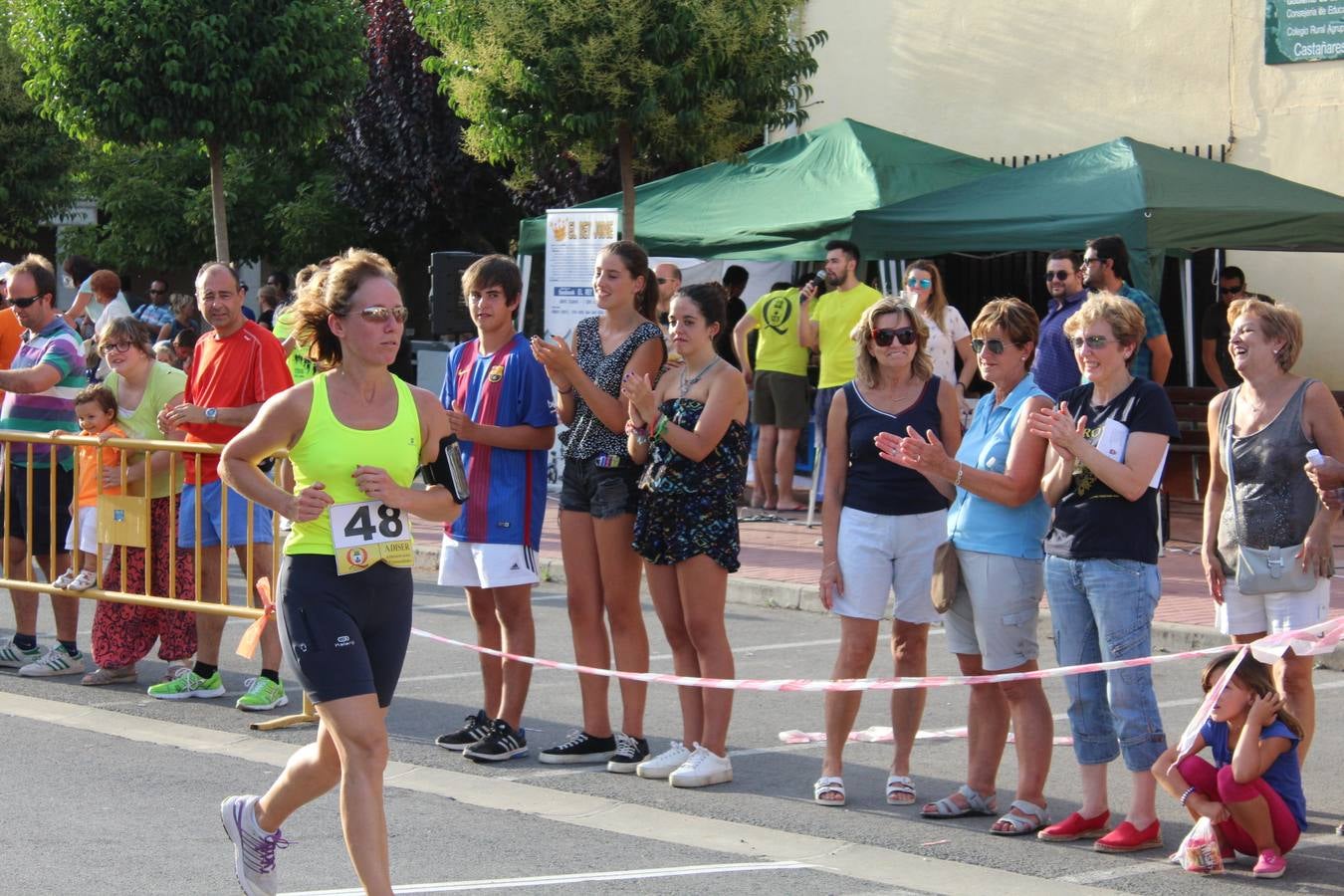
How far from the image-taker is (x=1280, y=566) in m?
6.54

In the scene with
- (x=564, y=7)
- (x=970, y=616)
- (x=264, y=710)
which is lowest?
(x=264, y=710)

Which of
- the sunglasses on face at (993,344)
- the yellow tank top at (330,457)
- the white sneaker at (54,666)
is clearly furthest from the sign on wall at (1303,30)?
the yellow tank top at (330,457)

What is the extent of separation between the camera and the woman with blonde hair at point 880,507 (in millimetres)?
6766

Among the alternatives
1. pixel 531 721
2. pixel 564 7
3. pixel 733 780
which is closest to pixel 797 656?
pixel 531 721

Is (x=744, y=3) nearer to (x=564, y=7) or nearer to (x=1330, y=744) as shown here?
(x=564, y=7)

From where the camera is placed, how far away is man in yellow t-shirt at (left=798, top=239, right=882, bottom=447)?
13.8m

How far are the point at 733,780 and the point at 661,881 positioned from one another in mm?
1473

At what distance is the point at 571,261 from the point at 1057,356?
6217 mm

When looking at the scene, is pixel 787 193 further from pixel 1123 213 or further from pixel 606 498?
pixel 606 498

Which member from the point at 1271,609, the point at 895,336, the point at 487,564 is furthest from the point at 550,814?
the point at 1271,609

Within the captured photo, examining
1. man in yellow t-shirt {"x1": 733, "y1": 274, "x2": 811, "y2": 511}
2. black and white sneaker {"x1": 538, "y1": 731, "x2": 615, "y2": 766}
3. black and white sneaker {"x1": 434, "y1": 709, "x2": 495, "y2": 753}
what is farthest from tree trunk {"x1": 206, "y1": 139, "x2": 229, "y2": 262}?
black and white sneaker {"x1": 538, "y1": 731, "x2": 615, "y2": 766}

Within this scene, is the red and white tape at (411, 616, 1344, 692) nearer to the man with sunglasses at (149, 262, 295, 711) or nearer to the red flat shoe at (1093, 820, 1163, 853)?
the red flat shoe at (1093, 820, 1163, 853)

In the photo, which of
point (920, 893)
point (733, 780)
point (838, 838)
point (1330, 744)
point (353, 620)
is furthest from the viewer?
point (1330, 744)

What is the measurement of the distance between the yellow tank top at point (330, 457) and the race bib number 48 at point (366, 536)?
29 millimetres
